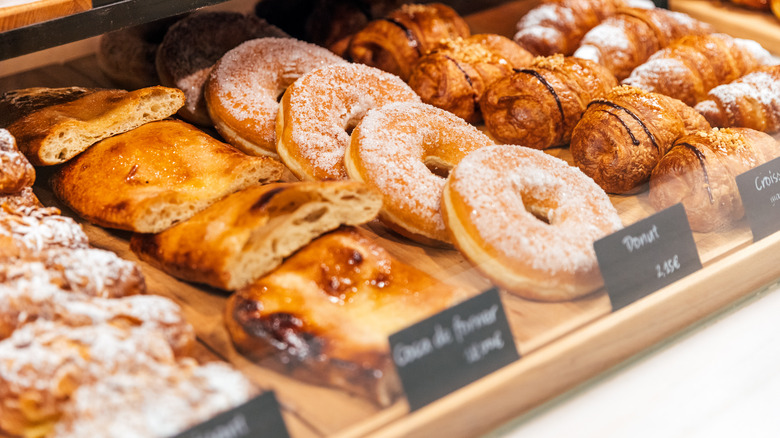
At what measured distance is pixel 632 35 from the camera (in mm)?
2635

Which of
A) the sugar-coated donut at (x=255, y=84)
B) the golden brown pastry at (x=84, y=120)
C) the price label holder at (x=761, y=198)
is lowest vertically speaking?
the price label holder at (x=761, y=198)

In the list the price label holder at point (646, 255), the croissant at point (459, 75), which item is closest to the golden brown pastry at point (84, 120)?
the croissant at point (459, 75)

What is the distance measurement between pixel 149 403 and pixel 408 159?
2.93ft

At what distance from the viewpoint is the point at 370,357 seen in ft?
4.09

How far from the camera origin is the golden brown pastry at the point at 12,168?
154 cm

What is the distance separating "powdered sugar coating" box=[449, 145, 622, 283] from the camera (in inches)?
58.6

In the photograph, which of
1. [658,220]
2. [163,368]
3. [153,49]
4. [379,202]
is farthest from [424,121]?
[153,49]

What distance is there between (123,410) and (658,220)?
1.12 m

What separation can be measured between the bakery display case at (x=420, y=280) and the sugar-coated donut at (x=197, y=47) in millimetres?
283

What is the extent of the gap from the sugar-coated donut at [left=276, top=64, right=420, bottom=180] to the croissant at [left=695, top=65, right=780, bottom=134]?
97cm

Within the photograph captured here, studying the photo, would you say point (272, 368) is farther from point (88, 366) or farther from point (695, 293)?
point (695, 293)

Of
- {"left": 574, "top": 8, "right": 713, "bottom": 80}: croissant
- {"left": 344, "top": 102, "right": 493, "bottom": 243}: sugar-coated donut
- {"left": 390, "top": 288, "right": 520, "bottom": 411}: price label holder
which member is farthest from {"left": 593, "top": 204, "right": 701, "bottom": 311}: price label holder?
{"left": 574, "top": 8, "right": 713, "bottom": 80}: croissant

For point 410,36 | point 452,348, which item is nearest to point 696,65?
point 410,36

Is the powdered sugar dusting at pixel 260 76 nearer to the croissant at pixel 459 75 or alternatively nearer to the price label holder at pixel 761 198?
the croissant at pixel 459 75
